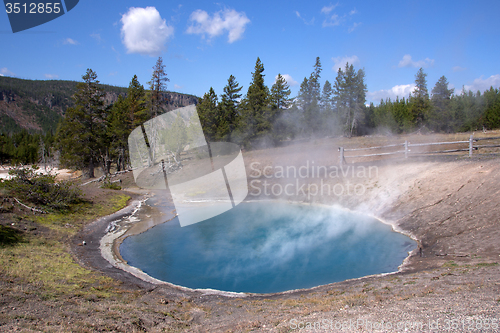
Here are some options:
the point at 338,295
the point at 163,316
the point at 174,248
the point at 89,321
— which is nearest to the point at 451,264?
the point at 338,295

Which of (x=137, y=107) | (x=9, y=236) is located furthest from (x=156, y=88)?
(x=9, y=236)

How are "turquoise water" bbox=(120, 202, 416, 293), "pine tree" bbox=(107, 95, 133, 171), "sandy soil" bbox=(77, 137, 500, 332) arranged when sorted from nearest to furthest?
"sandy soil" bbox=(77, 137, 500, 332)
"turquoise water" bbox=(120, 202, 416, 293)
"pine tree" bbox=(107, 95, 133, 171)

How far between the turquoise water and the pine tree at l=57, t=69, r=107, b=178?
23146mm

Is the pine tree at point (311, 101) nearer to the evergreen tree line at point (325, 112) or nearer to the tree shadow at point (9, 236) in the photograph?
the evergreen tree line at point (325, 112)

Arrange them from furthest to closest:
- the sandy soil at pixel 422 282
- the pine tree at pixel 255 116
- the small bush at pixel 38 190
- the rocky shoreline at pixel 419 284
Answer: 1. the pine tree at pixel 255 116
2. the small bush at pixel 38 190
3. the rocky shoreline at pixel 419 284
4. the sandy soil at pixel 422 282

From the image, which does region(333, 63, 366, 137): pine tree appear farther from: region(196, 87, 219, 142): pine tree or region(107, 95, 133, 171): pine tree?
region(107, 95, 133, 171): pine tree

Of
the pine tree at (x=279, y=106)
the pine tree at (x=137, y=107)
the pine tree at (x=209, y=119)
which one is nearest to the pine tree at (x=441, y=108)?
the pine tree at (x=279, y=106)

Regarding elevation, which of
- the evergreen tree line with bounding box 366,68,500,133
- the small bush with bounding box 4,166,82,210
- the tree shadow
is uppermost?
the evergreen tree line with bounding box 366,68,500,133

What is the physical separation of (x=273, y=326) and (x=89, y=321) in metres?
3.35

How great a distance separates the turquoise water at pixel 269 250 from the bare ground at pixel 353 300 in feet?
4.11

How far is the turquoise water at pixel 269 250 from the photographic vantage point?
9.84 meters

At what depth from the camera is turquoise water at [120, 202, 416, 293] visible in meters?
9.84

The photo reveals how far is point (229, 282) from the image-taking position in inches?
379

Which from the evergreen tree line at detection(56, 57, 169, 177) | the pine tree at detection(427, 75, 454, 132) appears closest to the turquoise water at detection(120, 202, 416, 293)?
the evergreen tree line at detection(56, 57, 169, 177)
